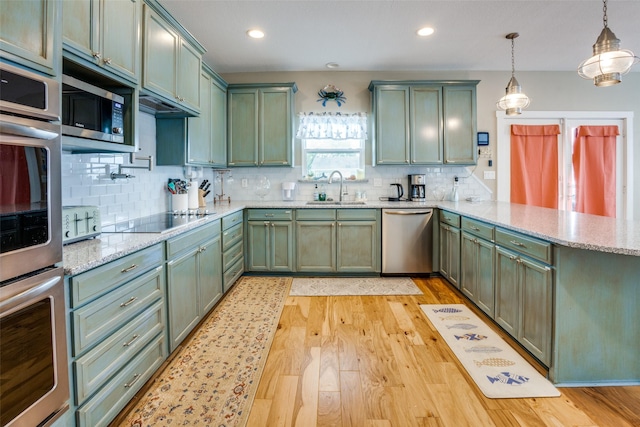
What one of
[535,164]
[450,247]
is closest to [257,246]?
[450,247]

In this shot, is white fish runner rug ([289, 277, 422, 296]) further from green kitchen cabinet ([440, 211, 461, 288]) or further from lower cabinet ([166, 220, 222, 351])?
lower cabinet ([166, 220, 222, 351])

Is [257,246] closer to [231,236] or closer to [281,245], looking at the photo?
[281,245]

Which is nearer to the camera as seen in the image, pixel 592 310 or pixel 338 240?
pixel 592 310

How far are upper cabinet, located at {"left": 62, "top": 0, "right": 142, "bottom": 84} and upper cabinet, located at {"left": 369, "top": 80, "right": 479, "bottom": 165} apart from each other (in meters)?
2.86

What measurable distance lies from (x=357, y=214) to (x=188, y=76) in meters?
2.25

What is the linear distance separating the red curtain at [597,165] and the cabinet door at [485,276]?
2819mm

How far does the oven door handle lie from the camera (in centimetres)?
106

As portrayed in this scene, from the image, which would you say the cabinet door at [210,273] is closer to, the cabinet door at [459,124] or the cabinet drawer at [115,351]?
the cabinet drawer at [115,351]

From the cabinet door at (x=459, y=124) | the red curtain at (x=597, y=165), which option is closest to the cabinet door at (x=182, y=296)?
Result: the cabinet door at (x=459, y=124)

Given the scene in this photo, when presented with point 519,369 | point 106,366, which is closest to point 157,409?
point 106,366

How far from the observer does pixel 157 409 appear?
179cm

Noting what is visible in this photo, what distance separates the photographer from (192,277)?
2.55 m

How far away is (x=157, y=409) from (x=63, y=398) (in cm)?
58

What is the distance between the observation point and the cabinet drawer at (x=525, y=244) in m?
2.01
